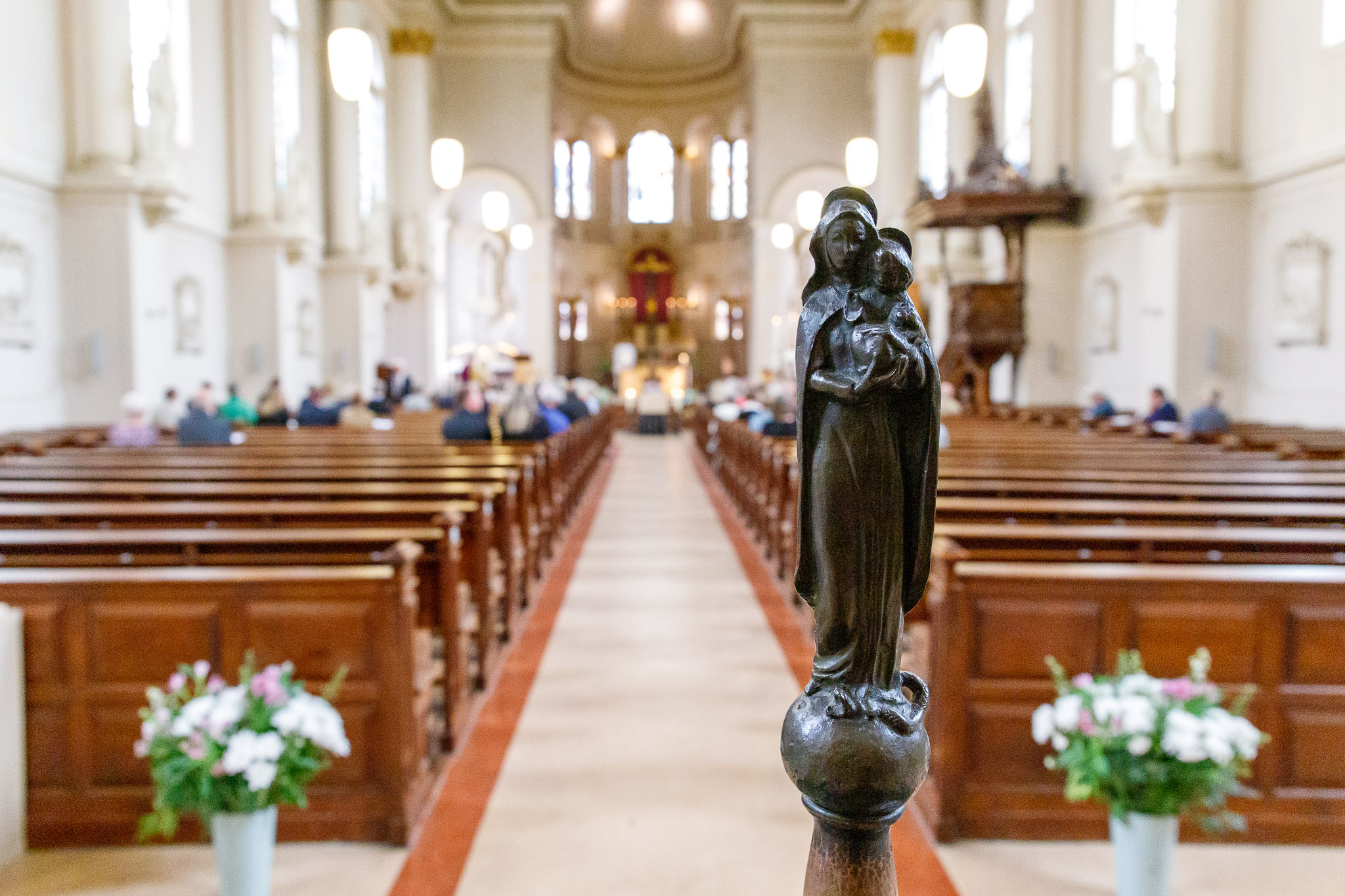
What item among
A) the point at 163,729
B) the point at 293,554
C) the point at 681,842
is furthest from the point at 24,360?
the point at 681,842

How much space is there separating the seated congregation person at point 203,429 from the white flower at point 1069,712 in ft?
26.4

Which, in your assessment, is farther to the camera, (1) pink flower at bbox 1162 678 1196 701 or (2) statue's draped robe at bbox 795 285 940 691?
(1) pink flower at bbox 1162 678 1196 701

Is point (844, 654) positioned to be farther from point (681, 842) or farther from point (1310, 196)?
point (1310, 196)

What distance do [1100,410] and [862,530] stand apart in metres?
11.1

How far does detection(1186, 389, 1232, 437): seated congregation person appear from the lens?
9797 mm

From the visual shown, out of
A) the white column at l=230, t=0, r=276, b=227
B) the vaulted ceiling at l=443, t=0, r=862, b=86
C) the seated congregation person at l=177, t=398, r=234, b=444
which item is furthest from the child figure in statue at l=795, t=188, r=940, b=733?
the vaulted ceiling at l=443, t=0, r=862, b=86

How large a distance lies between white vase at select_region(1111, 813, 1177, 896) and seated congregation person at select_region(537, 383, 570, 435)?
6740mm

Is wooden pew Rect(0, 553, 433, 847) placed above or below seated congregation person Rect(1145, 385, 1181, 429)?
below

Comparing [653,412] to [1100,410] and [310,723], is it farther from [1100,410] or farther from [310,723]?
[310,723]

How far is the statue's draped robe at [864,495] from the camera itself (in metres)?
1.61

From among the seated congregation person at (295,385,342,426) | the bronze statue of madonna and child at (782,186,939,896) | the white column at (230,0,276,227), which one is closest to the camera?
the bronze statue of madonna and child at (782,186,939,896)

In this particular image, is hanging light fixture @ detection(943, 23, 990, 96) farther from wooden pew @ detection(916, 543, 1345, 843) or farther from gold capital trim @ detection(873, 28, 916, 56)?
gold capital trim @ detection(873, 28, 916, 56)

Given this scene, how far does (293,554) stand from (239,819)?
127 centimetres

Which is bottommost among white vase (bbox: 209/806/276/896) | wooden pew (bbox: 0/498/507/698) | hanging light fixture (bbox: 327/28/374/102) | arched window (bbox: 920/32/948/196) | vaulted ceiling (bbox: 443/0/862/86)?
white vase (bbox: 209/806/276/896)
